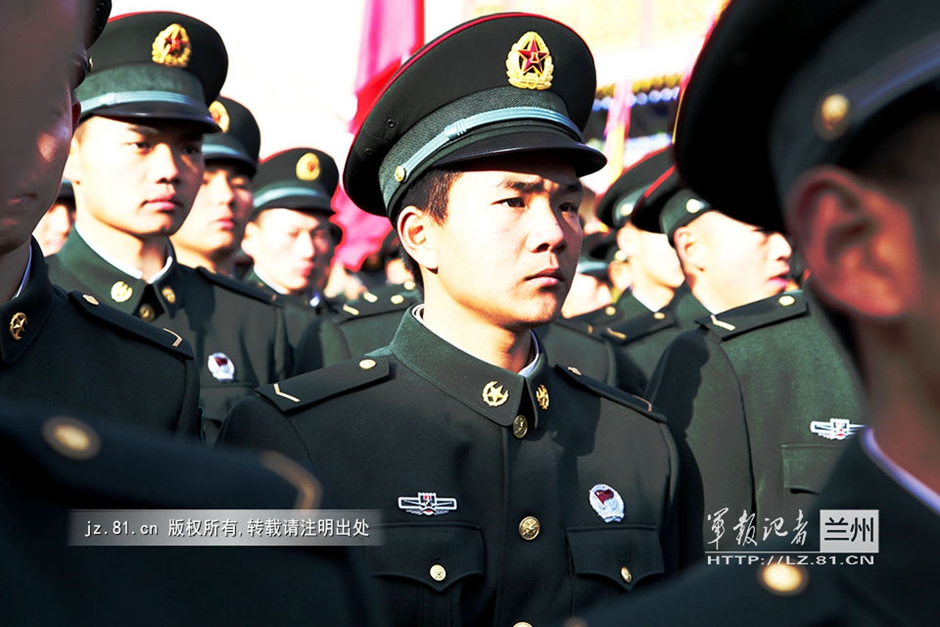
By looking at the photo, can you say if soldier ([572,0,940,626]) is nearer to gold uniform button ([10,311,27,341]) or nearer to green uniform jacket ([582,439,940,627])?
green uniform jacket ([582,439,940,627])

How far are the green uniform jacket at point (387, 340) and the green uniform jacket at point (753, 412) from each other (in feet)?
4.42

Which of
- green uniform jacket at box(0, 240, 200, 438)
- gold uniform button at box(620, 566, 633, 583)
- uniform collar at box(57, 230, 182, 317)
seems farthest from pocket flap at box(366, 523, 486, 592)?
uniform collar at box(57, 230, 182, 317)

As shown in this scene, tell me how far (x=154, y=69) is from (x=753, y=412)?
2653 millimetres

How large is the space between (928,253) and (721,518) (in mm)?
2351

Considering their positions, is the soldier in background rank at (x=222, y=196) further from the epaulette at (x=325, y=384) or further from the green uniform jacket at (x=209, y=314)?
the epaulette at (x=325, y=384)

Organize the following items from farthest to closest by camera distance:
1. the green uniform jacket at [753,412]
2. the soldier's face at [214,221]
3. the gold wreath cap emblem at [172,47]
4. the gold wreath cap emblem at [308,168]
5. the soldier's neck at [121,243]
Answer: the gold wreath cap emblem at [308,168] → the soldier's face at [214,221] → the gold wreath cap emblem at [172,47] → the soldier's neck at [121,243] → the green uniform jacket at [753,412]

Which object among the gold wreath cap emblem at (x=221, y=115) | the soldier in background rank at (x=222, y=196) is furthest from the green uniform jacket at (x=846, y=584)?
the gold wreath cap emblem at (x=221, y=115)

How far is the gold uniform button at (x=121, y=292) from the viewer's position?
4.49m

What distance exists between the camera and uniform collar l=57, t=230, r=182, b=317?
4488 millimetres

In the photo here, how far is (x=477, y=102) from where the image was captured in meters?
3.44

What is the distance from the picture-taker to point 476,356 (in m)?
3.26

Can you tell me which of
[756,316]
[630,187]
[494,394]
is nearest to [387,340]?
[756,316]

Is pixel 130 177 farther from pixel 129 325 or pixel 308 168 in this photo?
pixel 308 168

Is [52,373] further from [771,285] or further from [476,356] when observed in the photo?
[771,285]
